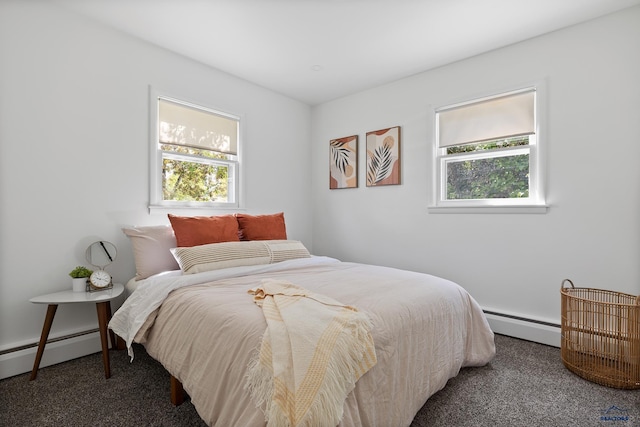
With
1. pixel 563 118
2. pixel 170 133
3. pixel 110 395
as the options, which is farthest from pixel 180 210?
pixel 563 118

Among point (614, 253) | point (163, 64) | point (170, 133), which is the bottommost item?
point (614, 253)

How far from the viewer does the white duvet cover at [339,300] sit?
1.26 meters

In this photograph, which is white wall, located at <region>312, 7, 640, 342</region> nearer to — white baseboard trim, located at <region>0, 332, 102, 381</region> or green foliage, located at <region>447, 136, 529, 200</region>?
green foliage, located at <region>447, 136, 529, 200</region>

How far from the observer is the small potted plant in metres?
2.16

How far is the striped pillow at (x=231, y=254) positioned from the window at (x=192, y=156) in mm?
771

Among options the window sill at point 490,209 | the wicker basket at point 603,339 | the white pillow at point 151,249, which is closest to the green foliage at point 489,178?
the window sill at point 490,209

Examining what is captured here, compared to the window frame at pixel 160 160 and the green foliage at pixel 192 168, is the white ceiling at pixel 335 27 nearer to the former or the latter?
the window frame at pixel 160 160

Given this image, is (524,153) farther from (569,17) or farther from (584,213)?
(569,17)

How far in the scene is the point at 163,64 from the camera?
2801 mm

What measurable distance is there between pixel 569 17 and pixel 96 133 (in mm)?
3665

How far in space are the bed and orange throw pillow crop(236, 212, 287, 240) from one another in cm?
41

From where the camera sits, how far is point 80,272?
219cm

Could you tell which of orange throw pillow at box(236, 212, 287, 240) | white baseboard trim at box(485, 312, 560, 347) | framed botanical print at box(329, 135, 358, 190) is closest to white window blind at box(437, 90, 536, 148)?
framed botanical print at box(329, 135, 358, 190)

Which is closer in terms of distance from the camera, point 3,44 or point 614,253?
point 3,44
